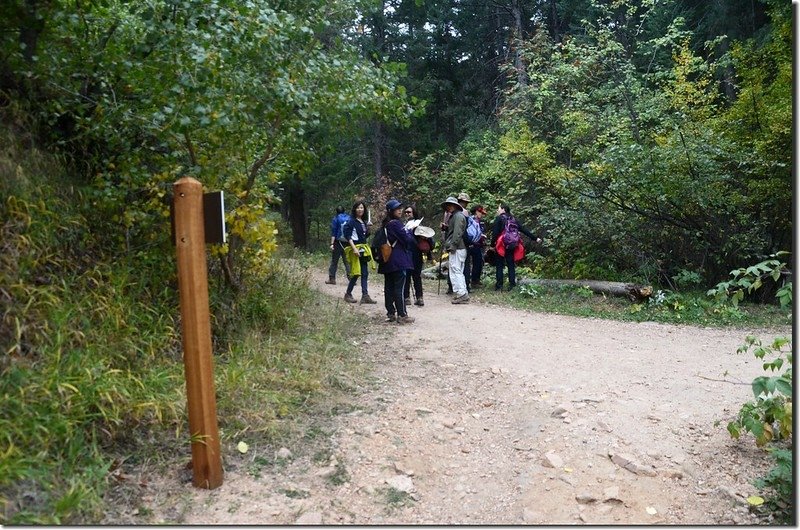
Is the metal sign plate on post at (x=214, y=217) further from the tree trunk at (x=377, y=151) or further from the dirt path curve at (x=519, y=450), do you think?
the tree trunk at (x=377, y=151)

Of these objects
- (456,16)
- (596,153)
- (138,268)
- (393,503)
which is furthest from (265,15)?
(456,16)

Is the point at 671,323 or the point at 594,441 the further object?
the point at 671,323

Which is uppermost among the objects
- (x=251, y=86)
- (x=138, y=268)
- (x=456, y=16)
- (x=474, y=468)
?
(x=456, y=16)

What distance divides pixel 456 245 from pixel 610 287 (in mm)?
3283

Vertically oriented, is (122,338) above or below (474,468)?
above

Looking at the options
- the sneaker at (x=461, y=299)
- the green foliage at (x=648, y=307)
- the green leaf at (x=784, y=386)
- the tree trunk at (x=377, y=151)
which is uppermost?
the tree trunk at (x=377, y=151)

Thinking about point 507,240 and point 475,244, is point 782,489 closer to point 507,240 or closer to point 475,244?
point 507,240

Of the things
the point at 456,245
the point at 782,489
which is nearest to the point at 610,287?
the point at 456,245

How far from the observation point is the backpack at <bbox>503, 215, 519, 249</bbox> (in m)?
12.7

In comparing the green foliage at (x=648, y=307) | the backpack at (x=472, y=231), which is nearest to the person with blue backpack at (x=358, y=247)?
the backpack at (x=472, y=231)

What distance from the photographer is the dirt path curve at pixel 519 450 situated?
13.4 feet

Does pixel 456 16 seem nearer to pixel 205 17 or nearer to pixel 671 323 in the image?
pixel 671 323

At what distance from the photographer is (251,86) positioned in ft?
18.2

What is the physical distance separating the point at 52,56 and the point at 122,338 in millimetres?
2999
